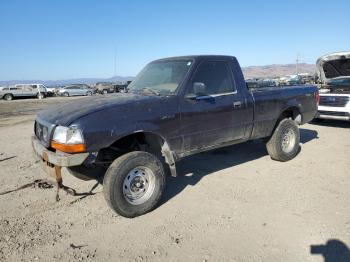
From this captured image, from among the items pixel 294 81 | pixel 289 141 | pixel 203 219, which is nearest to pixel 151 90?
pixel 203 219

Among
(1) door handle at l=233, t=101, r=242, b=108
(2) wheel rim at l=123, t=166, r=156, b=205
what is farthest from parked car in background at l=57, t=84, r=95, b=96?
(2) wheel rim at l=123, t=166, r=156, b=205

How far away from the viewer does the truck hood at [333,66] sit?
1092cm

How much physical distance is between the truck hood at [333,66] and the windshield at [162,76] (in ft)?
25.9

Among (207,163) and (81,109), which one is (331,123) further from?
(81,109)

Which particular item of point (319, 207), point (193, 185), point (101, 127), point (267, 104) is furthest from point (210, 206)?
point (267, 104)

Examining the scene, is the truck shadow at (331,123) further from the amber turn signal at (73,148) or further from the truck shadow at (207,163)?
the amber turn signal at (73,148)

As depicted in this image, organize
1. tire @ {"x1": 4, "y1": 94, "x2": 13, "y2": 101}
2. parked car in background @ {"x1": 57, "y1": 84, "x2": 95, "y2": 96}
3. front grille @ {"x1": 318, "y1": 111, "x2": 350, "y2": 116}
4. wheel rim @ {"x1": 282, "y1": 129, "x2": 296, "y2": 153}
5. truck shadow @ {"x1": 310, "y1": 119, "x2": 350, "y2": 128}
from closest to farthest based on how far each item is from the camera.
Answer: wheel rim @ {"x1": 282, "y1": 129, "x2": 296, "y2": 153} → front grille @ {"x1": 318, "y1": 111, "x2": 350, "y2": 116} → truck shadow @ {"x1": 310, "y1": 119, "x2": 350, "y2": 128} → tire @ {"x1": 4, "y1": 94, "x2": 13, "y2": 101} → parked car in background @ {"x1": 57, "y1": 84, "x2": 95, "y2": 96}

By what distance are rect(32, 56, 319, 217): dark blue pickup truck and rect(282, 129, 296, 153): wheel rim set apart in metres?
0.39

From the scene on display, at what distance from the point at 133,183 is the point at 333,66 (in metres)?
10.4

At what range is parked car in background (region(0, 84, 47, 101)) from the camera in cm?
3322

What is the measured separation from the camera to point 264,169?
19.7 ft

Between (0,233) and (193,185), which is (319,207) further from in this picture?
(0,233)

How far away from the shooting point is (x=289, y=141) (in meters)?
6.63

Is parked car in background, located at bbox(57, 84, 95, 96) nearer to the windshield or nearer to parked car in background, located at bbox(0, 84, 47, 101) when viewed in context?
parked car in background, located at bbox(0, 84, 47, 101)
